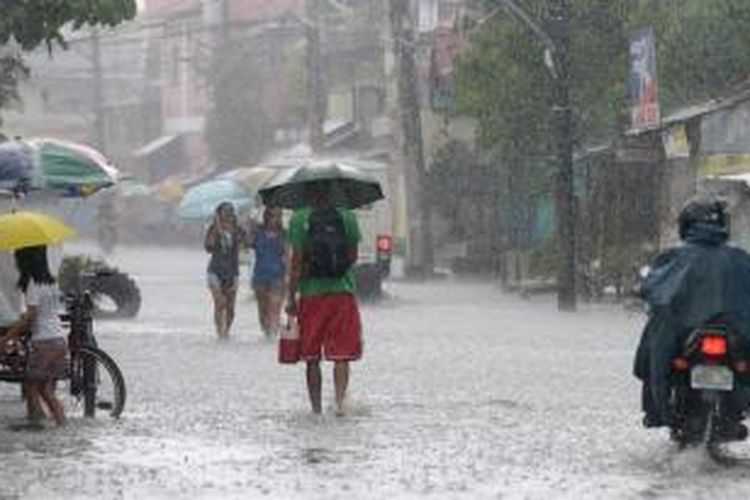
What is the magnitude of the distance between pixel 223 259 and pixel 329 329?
8.43 m

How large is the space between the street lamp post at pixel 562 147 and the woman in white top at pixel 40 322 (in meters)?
15.8

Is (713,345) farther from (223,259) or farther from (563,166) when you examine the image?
(563,166)

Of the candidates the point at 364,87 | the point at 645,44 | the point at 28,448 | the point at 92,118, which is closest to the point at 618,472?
the point at 28,448

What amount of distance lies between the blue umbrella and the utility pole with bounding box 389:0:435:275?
13.5 ft

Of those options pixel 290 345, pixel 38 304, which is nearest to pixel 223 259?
pixel 290 345

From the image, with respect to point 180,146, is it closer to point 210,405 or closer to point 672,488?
point 210,405

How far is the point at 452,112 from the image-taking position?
128 feet

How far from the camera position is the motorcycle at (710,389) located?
10125 mm

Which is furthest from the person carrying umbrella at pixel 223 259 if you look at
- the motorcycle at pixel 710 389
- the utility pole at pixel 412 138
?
the utility pole at pixel 412 138

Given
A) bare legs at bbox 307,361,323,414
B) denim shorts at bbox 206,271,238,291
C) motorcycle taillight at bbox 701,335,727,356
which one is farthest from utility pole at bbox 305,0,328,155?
motorcycle taillight at bbox 701,335,727,356

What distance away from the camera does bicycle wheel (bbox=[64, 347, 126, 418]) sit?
1259 centimetres

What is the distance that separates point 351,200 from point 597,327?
1064 cm

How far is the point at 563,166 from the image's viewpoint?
27.7 m

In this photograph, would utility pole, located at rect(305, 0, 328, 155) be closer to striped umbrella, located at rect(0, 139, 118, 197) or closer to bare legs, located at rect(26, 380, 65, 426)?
striped umbrella, located at rect(0, 139, 118, 197)
